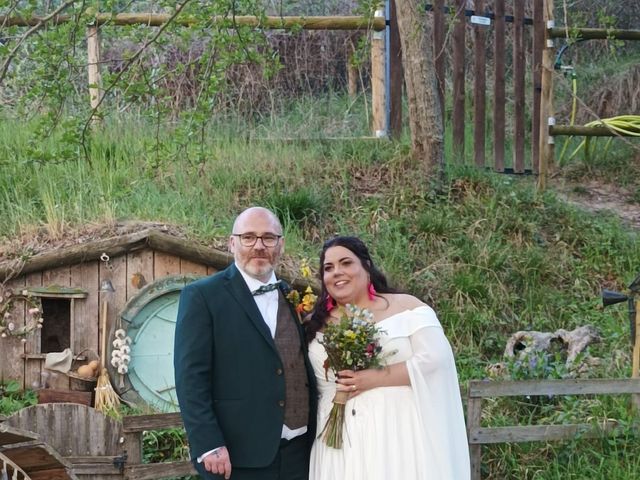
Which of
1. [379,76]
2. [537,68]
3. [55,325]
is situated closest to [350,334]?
[55,325]

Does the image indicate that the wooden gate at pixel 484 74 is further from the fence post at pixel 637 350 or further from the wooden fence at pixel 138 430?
the wooden fence at pixel 138 430

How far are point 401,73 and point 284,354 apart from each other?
695 centimetres

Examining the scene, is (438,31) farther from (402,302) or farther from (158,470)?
(402,302)

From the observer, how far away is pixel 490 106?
48.5 ft

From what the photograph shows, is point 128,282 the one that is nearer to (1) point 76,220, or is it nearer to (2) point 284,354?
(1) point 76,220

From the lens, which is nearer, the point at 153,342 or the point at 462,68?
the point at 153,342

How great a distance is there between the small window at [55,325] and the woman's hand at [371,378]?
445 cm

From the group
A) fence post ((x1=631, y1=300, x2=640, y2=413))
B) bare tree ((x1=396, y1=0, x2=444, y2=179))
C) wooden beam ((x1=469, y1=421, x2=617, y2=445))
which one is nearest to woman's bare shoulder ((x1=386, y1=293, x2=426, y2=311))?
wooden beam ((x1=469, y1=421, x2=617, y2=445))

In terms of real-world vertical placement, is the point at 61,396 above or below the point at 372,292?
below

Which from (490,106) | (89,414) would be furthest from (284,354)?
(490,106)

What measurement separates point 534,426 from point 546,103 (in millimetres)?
5113

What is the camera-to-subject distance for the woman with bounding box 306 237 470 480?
4965 millimetres

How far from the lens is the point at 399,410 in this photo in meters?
5.01

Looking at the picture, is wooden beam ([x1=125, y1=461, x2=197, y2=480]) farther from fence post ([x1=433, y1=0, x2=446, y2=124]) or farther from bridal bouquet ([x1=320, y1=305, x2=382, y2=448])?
fence post ([x1=433, y1=0, x2=446, y2=124])
